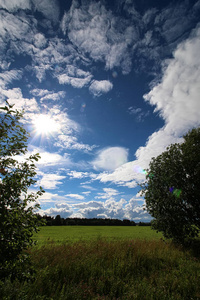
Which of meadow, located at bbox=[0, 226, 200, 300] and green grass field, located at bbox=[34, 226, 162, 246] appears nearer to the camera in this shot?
meadow, located at bbox=[0, 226, 200, 300]

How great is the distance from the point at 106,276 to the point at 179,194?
10763 mm

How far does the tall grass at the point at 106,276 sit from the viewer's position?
6.34 meters

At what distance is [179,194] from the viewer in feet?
50.3

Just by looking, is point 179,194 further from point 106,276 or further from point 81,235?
point 81,235

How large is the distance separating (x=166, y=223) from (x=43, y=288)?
1337cm

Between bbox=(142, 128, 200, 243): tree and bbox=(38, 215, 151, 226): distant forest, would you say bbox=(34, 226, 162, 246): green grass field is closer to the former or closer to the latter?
bbox=(142, 128, 200, 243): tree

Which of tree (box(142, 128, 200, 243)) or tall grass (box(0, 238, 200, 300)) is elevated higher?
tree (box(142, 128, 200, 243))

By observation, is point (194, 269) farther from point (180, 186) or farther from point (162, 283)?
point (180, 186)

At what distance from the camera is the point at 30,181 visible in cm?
416

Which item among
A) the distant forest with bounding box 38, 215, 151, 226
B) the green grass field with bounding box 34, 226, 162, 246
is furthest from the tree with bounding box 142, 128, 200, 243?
the distant forest with bounding box 38, 215, 151, 226

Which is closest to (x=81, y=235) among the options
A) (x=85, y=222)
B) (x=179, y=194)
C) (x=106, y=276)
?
(x=179, y=194)

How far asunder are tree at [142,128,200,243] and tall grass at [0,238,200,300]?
461 centimetres

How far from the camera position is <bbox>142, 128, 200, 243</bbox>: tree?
49.7 feet

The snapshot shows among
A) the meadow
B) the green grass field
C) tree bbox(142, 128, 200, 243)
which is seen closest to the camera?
the meadow
